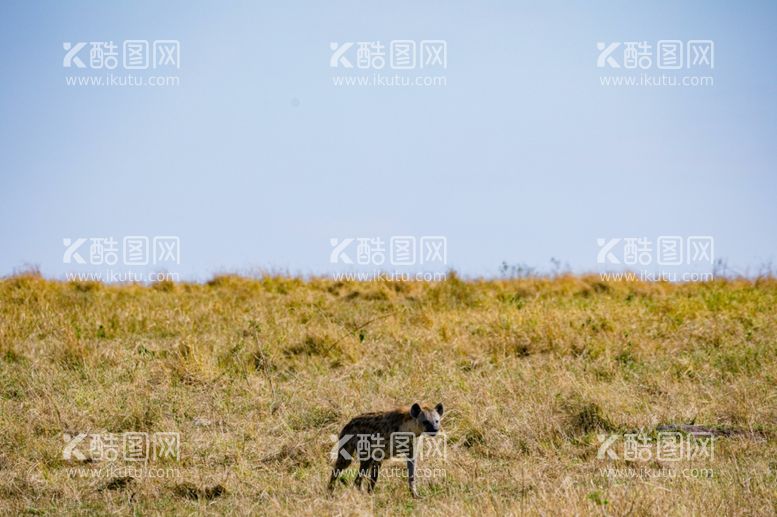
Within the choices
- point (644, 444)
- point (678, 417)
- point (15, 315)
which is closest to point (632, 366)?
A: point (678, 417)

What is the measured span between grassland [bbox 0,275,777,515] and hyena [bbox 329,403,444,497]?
Result: 0.84ft

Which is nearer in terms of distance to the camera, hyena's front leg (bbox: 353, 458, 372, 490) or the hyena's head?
the hyena's head

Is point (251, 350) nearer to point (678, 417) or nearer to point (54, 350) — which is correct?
point (54, 350)

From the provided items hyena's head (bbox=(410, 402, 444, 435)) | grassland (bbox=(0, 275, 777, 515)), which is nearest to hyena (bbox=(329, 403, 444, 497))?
hyena's head (bbox=(410, 402, 444, 435))

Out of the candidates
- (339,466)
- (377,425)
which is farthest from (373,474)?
(377,425)

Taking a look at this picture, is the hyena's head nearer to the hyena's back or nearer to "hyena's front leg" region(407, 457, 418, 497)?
the hyena's back

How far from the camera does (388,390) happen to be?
12.2 meters

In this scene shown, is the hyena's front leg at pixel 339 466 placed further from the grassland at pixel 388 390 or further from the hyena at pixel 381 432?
the grassland at pixel 388 390

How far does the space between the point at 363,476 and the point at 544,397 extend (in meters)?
3.90

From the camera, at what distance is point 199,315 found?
16.9 meters

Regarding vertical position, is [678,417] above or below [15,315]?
below

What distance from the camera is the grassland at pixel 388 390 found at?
28.2ft

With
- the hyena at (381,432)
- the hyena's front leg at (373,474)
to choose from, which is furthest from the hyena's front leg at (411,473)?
the hyena's front leg at (373,474)

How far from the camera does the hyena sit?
835 cm
